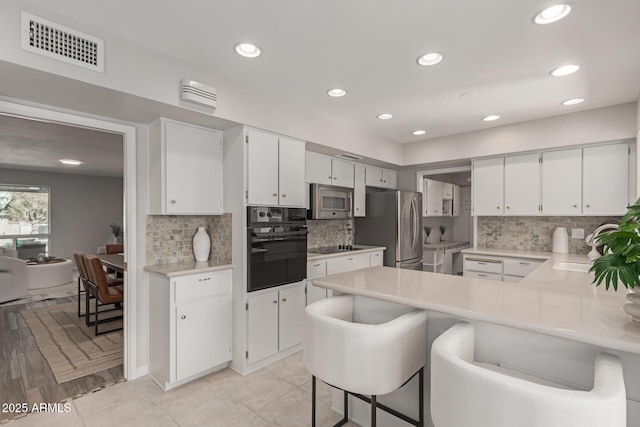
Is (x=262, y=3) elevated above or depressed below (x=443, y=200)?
above

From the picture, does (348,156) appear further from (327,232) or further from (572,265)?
(572,265)

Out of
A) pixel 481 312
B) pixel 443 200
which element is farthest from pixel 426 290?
pixel 443 200

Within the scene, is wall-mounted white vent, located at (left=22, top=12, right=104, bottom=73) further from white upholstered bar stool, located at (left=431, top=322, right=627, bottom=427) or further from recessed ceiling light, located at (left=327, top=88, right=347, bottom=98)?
white upholstered bar stool, located at (left=431, top=322, right=627, bottom=427)

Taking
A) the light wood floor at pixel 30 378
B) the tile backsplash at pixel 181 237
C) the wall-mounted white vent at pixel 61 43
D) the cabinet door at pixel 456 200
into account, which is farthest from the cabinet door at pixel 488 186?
the light wood floor at pixel 30 378

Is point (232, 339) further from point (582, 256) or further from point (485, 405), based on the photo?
point (582, 256)

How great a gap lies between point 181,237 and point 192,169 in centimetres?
70

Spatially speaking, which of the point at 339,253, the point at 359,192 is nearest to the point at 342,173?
the point at 359,192

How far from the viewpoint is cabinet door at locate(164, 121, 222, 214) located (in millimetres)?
2619

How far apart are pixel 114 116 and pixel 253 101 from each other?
110 centimetres

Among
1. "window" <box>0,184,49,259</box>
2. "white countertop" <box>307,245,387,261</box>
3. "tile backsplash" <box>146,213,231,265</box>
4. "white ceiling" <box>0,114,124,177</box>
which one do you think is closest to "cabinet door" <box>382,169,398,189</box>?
"white countertop" <box>307,245,387,261</box>

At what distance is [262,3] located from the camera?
1.70 meters

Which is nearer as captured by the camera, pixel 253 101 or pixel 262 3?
Result: pixel 262 3

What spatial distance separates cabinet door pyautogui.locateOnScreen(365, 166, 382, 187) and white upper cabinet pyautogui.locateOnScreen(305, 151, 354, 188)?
14.5 inches

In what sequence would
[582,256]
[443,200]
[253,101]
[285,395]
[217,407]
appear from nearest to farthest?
[217,407] < [285,395] < [253,101] < [582,256] < [443,200]
